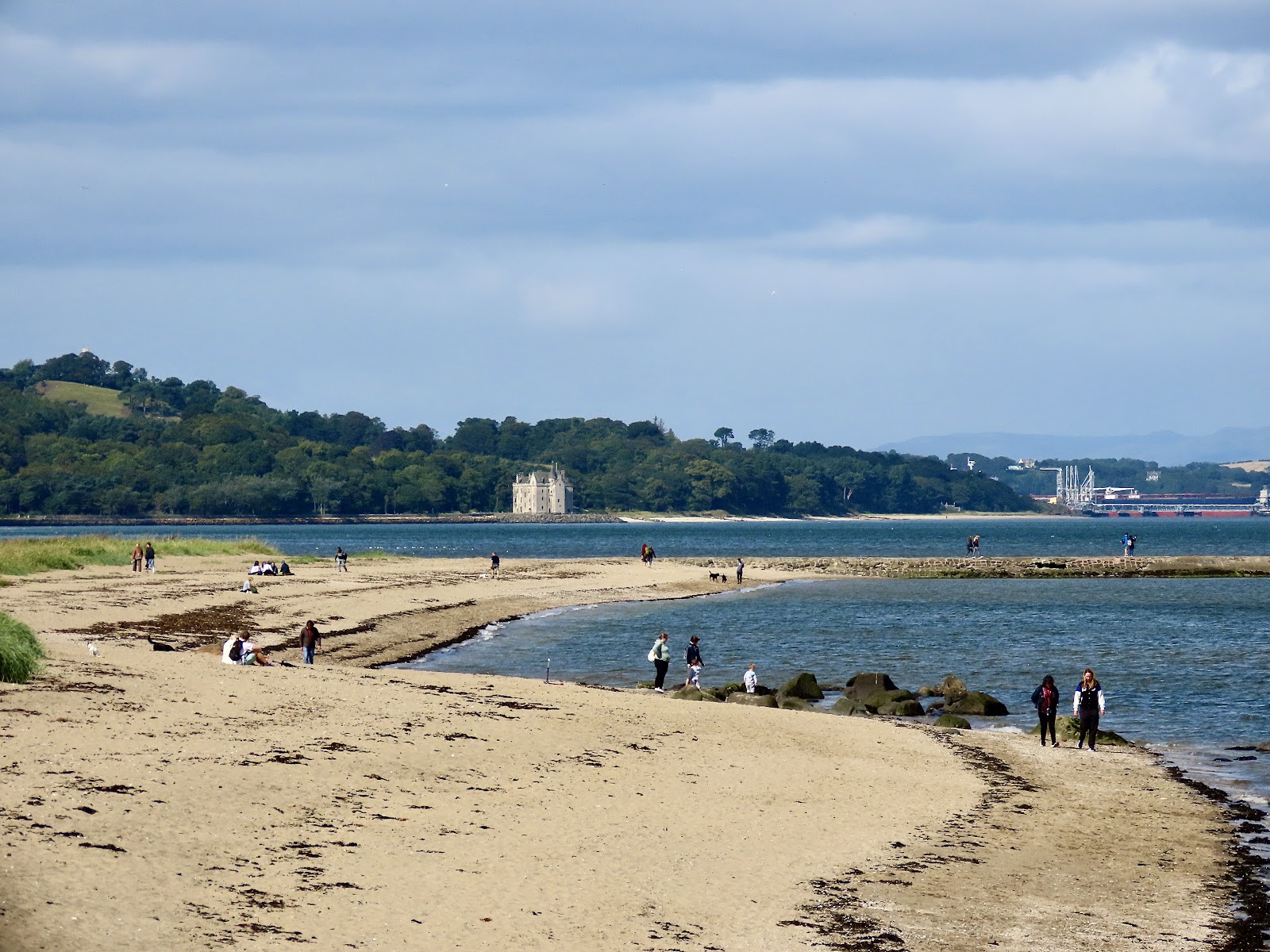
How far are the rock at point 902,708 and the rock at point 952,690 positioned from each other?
33.4 inches

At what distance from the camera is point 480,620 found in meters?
48.8

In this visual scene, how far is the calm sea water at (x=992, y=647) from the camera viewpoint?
27.8m

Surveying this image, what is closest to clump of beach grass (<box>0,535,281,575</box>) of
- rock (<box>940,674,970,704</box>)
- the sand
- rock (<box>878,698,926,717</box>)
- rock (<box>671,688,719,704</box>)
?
rock (<box>671,688,719,704</box>)

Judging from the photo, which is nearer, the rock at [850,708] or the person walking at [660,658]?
the rock at [850,708]

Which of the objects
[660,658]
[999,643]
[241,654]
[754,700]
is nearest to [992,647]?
[999,643]

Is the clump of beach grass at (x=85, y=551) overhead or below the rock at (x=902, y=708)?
overhead

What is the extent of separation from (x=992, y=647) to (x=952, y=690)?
13.3m

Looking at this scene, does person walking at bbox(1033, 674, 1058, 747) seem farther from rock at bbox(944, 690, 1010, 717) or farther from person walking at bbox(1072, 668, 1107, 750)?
rock at bbox(944, 690, 1010, 717)

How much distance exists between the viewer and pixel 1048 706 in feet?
77.2

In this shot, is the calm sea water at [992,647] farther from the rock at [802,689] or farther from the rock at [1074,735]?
the rock at [802,689]

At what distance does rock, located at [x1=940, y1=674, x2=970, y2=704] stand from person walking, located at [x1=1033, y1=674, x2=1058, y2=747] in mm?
4980

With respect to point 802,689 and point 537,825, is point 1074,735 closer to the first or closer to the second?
point 802,689

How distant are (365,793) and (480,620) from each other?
33.8m

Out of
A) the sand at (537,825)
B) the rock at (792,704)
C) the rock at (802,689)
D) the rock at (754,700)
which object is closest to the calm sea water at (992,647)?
the rock at (802,689)
